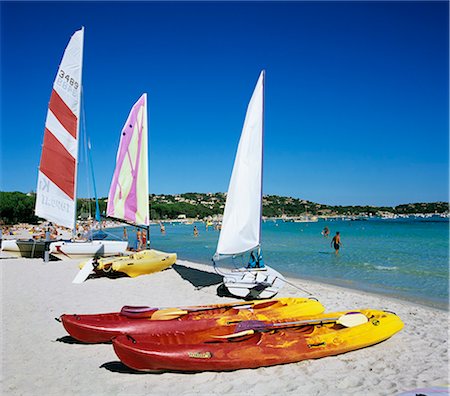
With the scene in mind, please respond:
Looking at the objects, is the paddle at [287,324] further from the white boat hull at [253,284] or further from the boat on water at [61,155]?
the boat on water at [61,155]

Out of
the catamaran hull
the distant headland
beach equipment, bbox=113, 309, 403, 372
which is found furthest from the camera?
the distant headland

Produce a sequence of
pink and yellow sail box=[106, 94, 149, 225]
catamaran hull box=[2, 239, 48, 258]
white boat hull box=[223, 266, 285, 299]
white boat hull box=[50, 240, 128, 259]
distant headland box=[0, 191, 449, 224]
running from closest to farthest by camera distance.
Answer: white boat hull box=[223, 266, 285, 299]
pink and yellow sail box=[106, 94, 149, 225]
white boat hull box=[50, 240, 128, 259]
catamaran hull box=[2, 239, 48, 258]
distant headland box=[0, 191, 449, 224]

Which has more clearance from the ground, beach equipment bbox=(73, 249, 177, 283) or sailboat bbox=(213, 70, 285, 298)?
sailboat bbox=(213, 70, 285, 298)

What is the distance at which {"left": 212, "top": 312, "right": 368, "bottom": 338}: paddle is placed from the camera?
210 inches

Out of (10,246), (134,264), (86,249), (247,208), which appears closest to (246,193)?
(247,208)

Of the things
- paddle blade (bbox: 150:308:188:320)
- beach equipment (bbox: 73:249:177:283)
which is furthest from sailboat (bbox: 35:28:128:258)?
paddle blade (bbox: 150:308:188:320)

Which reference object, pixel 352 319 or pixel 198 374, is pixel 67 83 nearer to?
pixel 198 374

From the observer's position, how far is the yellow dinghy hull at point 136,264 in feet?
37.7

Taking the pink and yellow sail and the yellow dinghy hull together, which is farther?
the pink and yellow sail

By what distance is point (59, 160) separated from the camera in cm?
1282

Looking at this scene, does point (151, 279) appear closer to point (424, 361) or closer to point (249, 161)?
point (249, 161)

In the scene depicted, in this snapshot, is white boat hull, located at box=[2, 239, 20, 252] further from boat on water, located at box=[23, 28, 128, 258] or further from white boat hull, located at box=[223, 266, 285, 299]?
white boat hull, located at box=[223, 266, 285, 299]

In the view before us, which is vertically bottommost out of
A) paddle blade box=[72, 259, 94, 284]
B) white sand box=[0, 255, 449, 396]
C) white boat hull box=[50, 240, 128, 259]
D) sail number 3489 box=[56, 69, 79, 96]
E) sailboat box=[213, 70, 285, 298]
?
white sand box=[0, 255, 449, 396]

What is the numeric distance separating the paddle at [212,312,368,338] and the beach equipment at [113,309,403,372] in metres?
0.02
